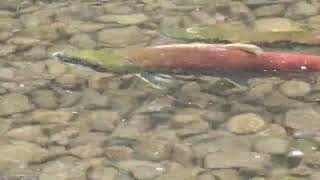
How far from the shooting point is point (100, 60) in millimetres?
4059

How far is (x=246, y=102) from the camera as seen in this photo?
3.70m

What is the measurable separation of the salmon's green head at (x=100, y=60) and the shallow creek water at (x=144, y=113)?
0.06 m

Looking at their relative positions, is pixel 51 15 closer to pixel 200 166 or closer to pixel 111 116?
pixel 111 116

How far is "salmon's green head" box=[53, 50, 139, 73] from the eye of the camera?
3.96 metres

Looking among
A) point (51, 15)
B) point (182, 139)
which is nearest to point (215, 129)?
point (182, 139)

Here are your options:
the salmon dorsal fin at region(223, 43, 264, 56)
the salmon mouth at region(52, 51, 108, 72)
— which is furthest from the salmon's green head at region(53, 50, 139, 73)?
the salmon dorsal fin at region(223, 43, 264, 56)

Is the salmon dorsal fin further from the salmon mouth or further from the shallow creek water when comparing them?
the salmon mouth

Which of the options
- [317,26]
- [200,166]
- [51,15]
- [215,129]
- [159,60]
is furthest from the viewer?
[51,15]

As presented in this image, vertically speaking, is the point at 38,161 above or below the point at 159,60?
below

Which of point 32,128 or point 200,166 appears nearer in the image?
point 200,166

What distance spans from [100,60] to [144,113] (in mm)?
602

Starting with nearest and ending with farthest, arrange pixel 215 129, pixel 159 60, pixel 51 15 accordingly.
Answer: pixel 215 129 < pixel 159 60 < pixel 51 15

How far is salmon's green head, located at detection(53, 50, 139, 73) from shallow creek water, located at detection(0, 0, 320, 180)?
0.06m

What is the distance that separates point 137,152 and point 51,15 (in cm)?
182
